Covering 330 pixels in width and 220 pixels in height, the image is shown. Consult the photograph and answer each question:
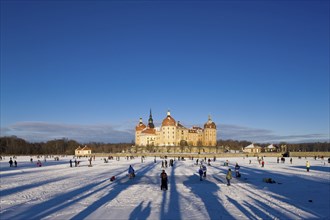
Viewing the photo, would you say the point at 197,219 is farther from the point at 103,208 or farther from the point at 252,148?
the point at 252,148

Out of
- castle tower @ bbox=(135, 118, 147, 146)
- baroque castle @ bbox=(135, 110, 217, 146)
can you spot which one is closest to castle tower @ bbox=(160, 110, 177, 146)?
baroque castle @ bbox=(135, 110, 217, 146)

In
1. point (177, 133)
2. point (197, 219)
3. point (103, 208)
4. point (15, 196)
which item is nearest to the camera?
point (197, 219)

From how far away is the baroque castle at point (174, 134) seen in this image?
109875 mm

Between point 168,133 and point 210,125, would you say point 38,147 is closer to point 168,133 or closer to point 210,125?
point 168,133

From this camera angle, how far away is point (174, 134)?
4326 inches

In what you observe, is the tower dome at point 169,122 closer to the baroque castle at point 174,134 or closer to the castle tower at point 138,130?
the baroque castle at point 174,134

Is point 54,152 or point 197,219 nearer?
point 197,219

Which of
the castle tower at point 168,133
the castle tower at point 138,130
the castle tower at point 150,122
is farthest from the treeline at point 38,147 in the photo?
the castle tower at point 168,133

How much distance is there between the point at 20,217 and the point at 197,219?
5272mm

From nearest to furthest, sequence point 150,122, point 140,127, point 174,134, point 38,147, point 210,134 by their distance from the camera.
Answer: point 174,134, point 210,134, point 140,127, point 150,122, point 38,147


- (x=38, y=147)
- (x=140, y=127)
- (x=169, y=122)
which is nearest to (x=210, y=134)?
(x=169, y=122)

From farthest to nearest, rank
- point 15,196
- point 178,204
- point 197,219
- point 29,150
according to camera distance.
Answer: point 29,150
point 15,196
point 178,204
point 197,219

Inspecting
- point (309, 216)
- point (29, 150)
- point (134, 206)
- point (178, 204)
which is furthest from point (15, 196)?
point (29, 150)

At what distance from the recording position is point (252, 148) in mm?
116938
